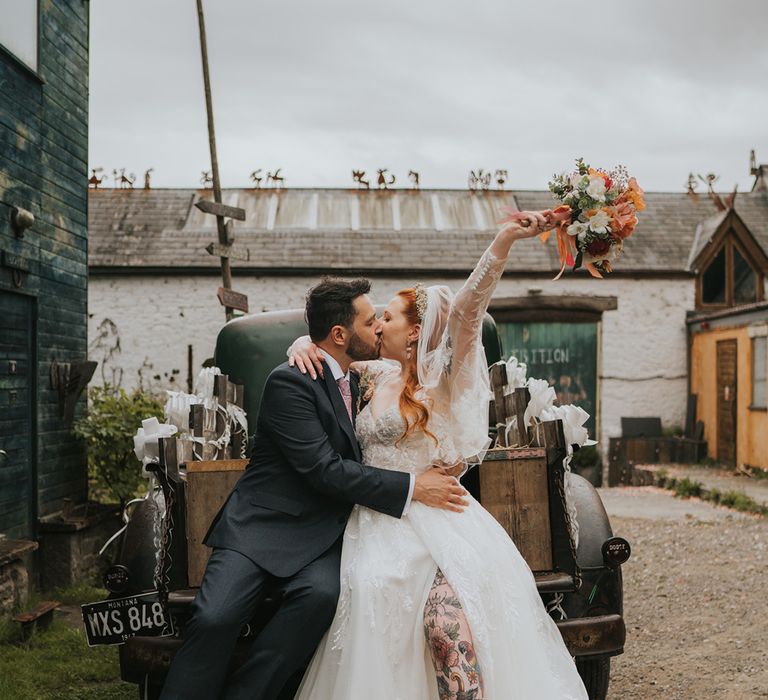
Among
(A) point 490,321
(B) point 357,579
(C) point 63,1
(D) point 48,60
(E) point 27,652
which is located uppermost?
(C) point 63,1

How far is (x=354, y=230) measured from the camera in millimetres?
17047

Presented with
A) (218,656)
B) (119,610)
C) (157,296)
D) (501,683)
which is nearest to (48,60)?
(119,610)

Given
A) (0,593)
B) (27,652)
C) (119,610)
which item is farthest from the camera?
(0,593)

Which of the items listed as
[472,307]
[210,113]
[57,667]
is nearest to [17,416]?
[57,667]

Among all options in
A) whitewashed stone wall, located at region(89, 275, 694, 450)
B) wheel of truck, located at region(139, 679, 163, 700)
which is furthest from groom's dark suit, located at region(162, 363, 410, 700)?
whitewashed stone wall, located at region(89, 275, 694, 450)

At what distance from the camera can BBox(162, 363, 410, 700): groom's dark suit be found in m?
2.94

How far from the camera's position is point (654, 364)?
16.1 meters

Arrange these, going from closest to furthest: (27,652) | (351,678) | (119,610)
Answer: (351,678) → (119,610) → (27,652)

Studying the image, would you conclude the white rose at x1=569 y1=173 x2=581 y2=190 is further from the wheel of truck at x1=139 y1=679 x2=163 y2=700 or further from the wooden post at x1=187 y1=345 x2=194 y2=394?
the wooden post at x1=187 y1=345 x2=194 y2=394

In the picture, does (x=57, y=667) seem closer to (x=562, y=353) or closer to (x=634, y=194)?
(x=634, y=194)

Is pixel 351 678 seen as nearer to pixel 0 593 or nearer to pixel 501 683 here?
pixel 501 683

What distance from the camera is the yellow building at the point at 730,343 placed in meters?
13.9

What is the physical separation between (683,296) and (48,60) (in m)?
12.4

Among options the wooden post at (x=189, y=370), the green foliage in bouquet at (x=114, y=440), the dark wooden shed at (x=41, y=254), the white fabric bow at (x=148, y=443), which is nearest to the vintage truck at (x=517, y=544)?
the white fabric bow at (x=148, y=443)
